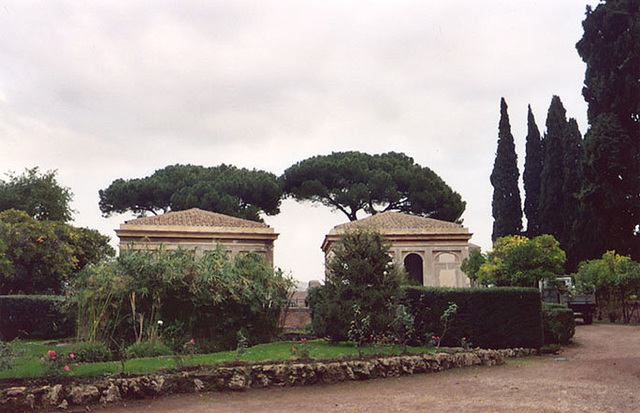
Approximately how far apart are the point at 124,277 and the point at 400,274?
6.10 metres

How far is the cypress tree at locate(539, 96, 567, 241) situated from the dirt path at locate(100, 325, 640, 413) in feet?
80.7

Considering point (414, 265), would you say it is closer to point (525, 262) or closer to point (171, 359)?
point (525, 262)

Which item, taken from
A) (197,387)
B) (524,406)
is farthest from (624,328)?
(197,387)

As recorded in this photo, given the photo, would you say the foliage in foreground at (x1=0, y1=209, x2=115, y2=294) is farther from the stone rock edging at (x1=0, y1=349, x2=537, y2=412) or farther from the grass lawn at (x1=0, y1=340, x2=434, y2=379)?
the stone rock edging at (x1=0, y1=349, x2=537, y2=412)

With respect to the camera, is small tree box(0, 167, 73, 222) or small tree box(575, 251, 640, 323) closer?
small tree box(575, 251, 640, 323)

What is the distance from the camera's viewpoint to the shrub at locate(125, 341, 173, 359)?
10487 mm

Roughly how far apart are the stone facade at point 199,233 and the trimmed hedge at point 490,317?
17.8 metres

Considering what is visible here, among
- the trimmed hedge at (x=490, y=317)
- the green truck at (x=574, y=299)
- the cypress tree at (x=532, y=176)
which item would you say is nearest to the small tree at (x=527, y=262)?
the green truck at (x=574, y=299)

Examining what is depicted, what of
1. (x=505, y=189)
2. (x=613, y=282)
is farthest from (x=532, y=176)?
(x=613, y=282)

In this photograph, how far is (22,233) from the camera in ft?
90.0

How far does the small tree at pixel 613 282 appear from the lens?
22.1 meters

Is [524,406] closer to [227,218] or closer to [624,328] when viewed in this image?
[624,328]

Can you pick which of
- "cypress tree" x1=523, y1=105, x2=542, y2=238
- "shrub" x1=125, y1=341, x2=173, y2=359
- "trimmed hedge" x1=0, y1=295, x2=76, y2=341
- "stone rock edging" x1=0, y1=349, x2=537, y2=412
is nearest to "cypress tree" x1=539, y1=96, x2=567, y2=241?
"cypress tree" x1=523, y1=105, x2=542, y2=238

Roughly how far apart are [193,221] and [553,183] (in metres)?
22.3
